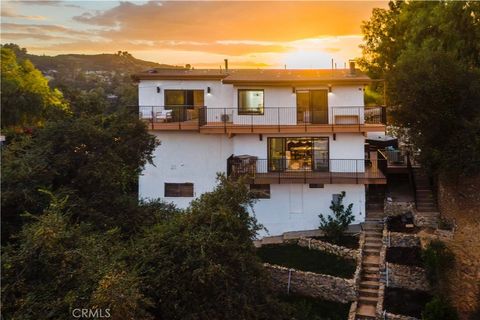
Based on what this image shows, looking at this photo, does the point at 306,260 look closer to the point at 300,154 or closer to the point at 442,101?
the point at 300,154

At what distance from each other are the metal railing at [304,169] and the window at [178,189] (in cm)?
340

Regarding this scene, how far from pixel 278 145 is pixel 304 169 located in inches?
76.3

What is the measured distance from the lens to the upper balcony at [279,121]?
75.5ft

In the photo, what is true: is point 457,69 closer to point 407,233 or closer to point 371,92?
point 407,233

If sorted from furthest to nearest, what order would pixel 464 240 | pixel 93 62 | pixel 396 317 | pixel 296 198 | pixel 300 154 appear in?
pixel 93 62 < pixel 300 154 < pixel 296 198 < pixel 464 240 < pixel 396 317

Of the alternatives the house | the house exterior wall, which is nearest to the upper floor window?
the house exterior wall

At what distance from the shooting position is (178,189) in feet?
84.5

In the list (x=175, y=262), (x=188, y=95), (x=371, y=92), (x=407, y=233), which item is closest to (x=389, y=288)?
(x=407, y=233)

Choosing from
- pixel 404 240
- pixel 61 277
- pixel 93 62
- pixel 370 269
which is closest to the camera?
pixel 61 277

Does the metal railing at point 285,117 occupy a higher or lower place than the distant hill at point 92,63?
lower

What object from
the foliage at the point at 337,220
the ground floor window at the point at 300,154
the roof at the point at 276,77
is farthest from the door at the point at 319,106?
the foliage at the point at 337,220

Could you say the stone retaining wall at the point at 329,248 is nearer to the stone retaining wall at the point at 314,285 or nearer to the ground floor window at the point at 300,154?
the stone retaining wall at the point at 314,285

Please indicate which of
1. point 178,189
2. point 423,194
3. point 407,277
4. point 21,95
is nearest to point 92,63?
point 21,95

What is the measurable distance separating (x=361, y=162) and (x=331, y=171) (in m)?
1.62
